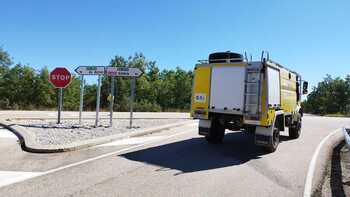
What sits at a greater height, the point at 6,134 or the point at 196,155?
the point at 6,134

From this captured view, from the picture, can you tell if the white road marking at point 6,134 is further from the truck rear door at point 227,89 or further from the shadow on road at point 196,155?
the truck rear door at point 227,89

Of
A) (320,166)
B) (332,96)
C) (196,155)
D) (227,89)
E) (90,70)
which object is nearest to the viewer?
(320,166)

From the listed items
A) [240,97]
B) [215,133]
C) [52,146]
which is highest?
[240,97]

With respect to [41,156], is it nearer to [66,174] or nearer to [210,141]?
[66,174]

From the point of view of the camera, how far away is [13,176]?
19.1 ft

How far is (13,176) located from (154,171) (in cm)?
277

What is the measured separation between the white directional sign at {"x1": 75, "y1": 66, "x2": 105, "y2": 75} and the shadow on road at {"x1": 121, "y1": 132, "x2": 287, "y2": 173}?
Result: 5.72m

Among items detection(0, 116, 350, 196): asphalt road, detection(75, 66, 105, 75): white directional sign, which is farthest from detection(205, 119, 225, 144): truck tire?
detection(75, 66, 105, 75): white directional sign

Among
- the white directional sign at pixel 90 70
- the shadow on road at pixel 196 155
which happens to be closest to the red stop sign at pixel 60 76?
the white directional sign at pixel 90 70

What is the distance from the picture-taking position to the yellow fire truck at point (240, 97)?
9227mm

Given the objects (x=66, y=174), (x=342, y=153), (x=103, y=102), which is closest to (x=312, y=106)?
(x=103, y=102)

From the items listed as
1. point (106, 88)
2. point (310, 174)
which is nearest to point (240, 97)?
point (310, 174)

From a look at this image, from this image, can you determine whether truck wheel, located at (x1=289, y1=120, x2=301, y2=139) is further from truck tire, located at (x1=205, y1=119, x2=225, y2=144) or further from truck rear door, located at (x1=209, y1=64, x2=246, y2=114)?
truck rear door, located at (x1=209, y1=64, x2=246, y2=114)

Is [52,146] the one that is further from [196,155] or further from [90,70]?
[90,70]
